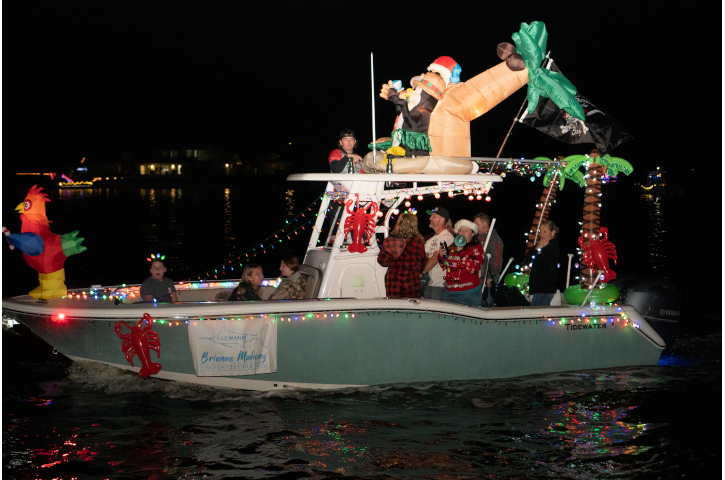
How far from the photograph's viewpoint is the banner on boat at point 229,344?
6.58 metres

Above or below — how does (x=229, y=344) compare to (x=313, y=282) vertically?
below

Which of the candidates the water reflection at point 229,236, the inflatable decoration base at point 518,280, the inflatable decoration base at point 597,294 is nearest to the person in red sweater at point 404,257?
the inflatable decoration base at point 597,294

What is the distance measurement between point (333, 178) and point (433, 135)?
4.16 ft

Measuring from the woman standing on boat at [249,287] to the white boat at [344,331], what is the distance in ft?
1.26

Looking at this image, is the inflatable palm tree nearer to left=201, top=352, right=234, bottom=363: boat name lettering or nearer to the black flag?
the black flag

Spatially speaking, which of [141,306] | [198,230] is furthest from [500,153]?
[198,230]

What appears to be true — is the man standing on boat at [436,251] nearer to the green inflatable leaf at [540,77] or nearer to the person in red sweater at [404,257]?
the person in red sweater at [404,257]

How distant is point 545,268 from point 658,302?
4.28ft

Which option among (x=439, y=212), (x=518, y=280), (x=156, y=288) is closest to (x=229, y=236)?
(x=518, y=280)

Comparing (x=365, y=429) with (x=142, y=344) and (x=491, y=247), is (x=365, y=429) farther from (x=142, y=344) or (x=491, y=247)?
(x=491, y=247)

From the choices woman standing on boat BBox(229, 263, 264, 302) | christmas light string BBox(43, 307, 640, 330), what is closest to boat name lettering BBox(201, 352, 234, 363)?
christmas light string BBox(43, 307, 640, 330)

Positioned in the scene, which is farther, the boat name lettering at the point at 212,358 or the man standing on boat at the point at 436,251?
the man standing on boat at the point at 436,251

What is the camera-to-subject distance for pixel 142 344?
21.6ft

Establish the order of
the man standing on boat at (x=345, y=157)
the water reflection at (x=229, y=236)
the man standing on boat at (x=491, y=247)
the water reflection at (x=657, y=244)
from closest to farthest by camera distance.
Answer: the man standing on boat at (x=345, y=157) → the man standing on boat at (x=491, y=247) → the water reflection at (x=657, y=244) → the water reflection at (x=229, y=236)
